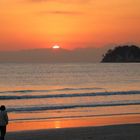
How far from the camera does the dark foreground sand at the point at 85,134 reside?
19500 millimetres

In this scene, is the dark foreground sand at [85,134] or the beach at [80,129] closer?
the dark foreground sand at [85,134]

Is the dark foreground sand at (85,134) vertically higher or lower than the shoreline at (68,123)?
lower

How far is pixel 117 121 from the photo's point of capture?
25.3 metres

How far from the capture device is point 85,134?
20484 millimetres

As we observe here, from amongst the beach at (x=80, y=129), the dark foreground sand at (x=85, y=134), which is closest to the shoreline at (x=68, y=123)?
the beach at (x=80, y=129)

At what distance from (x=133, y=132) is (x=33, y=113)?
9491mm

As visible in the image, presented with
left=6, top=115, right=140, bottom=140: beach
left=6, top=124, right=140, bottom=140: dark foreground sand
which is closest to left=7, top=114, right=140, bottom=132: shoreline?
left=6, top=115, right=140, bottom=140: beach

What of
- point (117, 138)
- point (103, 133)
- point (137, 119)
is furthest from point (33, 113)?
point (117, 138)

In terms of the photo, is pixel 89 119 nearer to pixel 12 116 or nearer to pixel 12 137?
pixel 12 116

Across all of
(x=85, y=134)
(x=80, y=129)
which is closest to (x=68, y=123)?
(x=80, y=129)

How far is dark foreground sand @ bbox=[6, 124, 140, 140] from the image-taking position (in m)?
19.5

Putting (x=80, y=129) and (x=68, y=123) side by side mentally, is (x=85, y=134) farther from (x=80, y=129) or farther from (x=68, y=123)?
(x=68, y=123)

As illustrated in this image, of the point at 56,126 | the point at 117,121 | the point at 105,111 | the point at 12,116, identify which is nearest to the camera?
the point at 56,126

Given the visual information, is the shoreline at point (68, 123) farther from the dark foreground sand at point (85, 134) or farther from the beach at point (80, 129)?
the dark foreground sand at point (85, 134)
